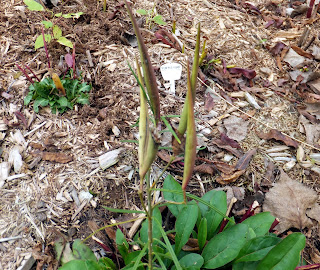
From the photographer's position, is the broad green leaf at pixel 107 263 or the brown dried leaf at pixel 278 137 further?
the brown dried leaf at pixel 278 137

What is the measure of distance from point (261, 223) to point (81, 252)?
3.18ft

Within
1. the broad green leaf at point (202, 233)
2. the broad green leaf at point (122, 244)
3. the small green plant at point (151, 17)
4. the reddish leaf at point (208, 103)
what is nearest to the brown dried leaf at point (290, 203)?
the broad green leaf at point (202, 233)

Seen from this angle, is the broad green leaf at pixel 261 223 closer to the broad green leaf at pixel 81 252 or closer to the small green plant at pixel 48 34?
the broad green leaf at pixel 81 252

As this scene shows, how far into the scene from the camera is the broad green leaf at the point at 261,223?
1.59m

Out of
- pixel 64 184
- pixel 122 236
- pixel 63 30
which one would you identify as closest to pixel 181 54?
pixel 63 30

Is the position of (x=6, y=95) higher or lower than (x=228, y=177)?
higher

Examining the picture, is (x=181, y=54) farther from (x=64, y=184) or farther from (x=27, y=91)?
(x=64, y=184)

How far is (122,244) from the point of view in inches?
61.0

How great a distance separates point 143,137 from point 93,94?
154 cm

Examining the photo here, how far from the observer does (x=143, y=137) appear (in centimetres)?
85

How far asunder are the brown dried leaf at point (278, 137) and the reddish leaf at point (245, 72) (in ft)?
1.88

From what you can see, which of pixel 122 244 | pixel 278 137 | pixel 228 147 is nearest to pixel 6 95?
pixel 122 244

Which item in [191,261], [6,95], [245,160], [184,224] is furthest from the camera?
[6,95]

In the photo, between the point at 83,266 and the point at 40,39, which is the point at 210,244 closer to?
the point at 83,266
